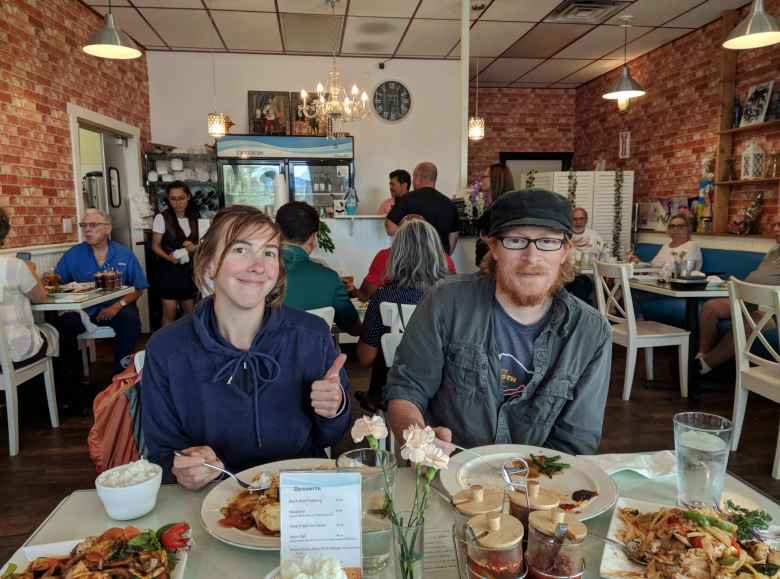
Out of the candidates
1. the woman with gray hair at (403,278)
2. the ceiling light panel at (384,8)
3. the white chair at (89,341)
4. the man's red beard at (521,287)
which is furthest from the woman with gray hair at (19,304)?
the ceiling light panel at (384,8)

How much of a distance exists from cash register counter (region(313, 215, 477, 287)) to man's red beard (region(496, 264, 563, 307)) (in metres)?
4.07

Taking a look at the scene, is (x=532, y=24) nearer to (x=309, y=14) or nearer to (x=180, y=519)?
(x=309, y=14)

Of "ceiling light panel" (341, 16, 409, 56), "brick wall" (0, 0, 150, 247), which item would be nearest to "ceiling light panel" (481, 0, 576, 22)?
"ceiling light panel" (341, 16, 409, 56)

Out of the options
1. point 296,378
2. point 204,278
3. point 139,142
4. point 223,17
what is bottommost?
point 296,378

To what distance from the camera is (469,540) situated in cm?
72

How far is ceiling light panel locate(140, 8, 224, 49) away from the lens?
216 inches

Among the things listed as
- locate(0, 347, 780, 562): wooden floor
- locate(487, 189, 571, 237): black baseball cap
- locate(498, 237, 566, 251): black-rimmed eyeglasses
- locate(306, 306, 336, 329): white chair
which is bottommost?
→ locate(0, 347, 780, 562): wooden floor

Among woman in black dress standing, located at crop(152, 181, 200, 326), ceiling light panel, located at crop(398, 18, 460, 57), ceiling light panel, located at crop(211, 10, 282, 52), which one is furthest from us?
ceiling light panel, located at crop(398, 18, 460, 57)

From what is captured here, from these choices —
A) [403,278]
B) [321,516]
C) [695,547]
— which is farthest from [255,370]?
[403,278]

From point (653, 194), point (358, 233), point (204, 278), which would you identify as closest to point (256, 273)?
point (204, 278)

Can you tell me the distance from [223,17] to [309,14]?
90 cm

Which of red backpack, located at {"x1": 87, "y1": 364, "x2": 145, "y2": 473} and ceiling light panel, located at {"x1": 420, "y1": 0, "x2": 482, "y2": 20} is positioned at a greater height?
ceiling light panel, located at {"x1": 420, "y1": 0, "x2": 482, "y2": 20}

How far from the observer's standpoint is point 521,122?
8930 mm

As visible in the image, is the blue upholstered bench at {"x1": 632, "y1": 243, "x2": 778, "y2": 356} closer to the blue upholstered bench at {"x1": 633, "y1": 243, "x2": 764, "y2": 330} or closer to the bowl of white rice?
the blue upholstered bench at {"x1": 633, "y1": 243, "x2": 764, "y2": 330}
